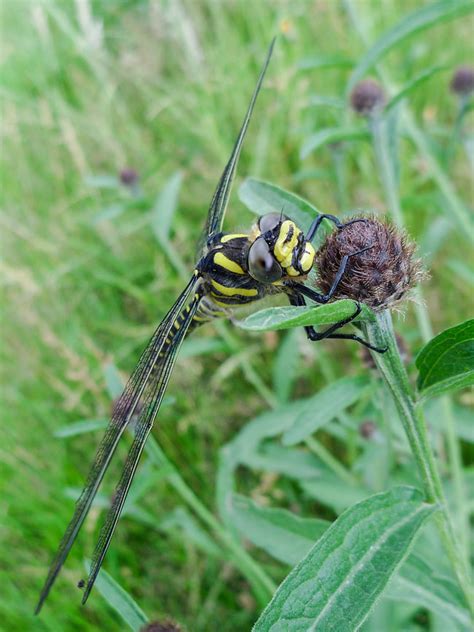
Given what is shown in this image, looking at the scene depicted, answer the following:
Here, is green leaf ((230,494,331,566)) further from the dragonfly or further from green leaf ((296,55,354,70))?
green leaf ((296,55,354,70))

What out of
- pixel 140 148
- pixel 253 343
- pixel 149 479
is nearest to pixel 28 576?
pixel 149 479

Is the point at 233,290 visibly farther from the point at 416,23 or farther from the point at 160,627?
the point at 416,23

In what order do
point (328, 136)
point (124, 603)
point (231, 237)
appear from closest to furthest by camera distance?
1. point (124, 603)
2. point (231, 237)
3. point (328, 136)

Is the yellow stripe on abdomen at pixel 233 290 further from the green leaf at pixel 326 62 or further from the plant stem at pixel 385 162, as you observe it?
the green leaf at pixel 326 62

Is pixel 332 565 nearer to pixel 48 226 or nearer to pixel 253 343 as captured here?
pixel 253 343

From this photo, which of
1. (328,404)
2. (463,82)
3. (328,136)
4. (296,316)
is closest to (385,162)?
(328,136)

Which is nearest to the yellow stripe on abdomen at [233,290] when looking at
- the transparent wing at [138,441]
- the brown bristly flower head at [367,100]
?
the transparent wing at [138,441]

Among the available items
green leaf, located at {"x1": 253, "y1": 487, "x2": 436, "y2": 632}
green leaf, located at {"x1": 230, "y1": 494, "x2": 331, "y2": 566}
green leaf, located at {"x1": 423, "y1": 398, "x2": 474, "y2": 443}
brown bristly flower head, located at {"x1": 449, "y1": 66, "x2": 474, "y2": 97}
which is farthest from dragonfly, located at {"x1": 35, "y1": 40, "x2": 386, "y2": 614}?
brown bristly flower head, located at {"x1": 449, "y1": 66, "x2": 474, "y2": 97}
